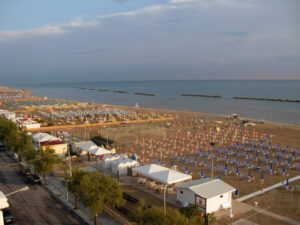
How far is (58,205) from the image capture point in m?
12.8

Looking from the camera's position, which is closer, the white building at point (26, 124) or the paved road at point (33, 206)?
the paved road at point (33, 206)

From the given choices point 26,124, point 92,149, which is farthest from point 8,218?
Answer: point 26,124

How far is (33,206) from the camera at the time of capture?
12.7 metres

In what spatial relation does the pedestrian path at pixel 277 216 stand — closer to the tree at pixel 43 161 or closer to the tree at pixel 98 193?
the tree at pixel 98 193

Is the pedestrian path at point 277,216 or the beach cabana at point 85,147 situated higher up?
the beach cabana at point 85,147

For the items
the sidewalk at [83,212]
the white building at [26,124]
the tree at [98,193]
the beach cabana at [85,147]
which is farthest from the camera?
the white building at [26,124]

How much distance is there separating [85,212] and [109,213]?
1175 millimetres

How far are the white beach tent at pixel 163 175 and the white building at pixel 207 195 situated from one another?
1123 millimetres

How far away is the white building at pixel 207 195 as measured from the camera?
11620 mm

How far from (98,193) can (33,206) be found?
494 cm

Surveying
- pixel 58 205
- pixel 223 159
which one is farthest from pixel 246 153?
pixel 58 205

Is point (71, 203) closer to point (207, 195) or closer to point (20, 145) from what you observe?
point (207, 195)

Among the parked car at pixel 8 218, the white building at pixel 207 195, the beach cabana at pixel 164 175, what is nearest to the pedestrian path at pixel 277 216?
the white building at pixel 207 195

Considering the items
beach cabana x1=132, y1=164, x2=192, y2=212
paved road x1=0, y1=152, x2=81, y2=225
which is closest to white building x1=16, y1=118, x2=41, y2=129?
paved road x1=0, y1=152, x2=81, y2=225
